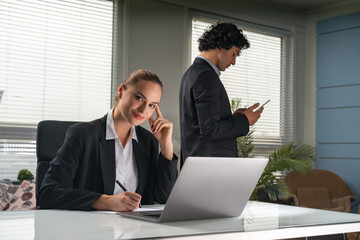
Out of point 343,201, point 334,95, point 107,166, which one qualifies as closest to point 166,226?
point 107,166

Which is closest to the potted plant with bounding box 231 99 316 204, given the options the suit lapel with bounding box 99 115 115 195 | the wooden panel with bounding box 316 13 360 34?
the wooden panel with bounding box 316 13 360 34

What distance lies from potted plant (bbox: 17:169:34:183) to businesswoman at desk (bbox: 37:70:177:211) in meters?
2.63

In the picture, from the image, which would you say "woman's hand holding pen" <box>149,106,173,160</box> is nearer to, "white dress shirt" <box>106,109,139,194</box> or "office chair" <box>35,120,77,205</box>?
"white dress shirt" <box>106,109,139,194</box>

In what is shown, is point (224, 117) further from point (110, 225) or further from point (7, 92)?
point (7, 92)

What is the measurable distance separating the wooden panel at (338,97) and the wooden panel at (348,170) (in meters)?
0.68

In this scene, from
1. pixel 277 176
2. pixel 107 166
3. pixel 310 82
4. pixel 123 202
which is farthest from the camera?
pixel 310 82

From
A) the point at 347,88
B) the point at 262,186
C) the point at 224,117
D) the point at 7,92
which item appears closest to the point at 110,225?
the point at 224,117

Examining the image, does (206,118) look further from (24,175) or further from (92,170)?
(24,175)

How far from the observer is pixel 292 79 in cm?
614

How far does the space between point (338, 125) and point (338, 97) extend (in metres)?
0.34

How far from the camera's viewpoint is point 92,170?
5.64 ft

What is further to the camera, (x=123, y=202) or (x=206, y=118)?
(x=206, y=118)

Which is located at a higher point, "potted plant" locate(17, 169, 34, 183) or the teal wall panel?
the teal wall panel

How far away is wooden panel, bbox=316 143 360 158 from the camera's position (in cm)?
559
